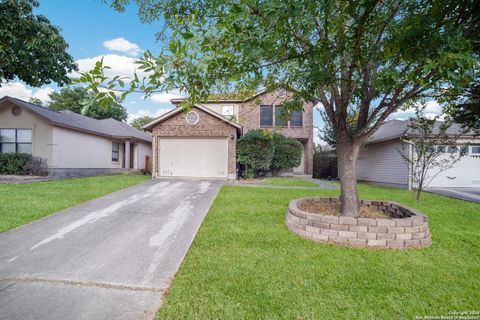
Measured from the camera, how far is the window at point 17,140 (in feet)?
43.7

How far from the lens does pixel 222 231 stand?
489 centimetres

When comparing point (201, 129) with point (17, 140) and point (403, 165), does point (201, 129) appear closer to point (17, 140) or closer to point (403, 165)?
point (17, 140)

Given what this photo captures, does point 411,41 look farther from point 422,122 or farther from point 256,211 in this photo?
point 422,122

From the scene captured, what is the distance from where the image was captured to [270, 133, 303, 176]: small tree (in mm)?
15039

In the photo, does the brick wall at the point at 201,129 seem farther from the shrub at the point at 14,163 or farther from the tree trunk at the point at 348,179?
the tree trunk at the point at 348,179

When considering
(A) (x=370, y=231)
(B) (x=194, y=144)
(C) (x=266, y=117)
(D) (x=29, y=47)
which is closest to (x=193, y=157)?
(B) (x=194, y=144)

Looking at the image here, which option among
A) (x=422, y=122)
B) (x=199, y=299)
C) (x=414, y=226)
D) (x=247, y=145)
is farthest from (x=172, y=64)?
(x=247, y=145)

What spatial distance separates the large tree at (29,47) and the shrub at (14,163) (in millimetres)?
4138

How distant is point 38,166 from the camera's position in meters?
12.6

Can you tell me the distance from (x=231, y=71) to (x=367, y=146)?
16220 millimetres

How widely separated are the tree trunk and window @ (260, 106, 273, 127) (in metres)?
13.0

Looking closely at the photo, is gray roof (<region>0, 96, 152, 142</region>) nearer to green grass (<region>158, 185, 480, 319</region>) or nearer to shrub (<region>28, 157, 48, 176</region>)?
shrub (<region>28, 157, 48, 176</region>)

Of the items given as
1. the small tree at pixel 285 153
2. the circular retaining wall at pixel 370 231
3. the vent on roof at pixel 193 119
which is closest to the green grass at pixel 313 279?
the circular retaining wall at pixel 370 231

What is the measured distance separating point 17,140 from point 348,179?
55.8 feet
